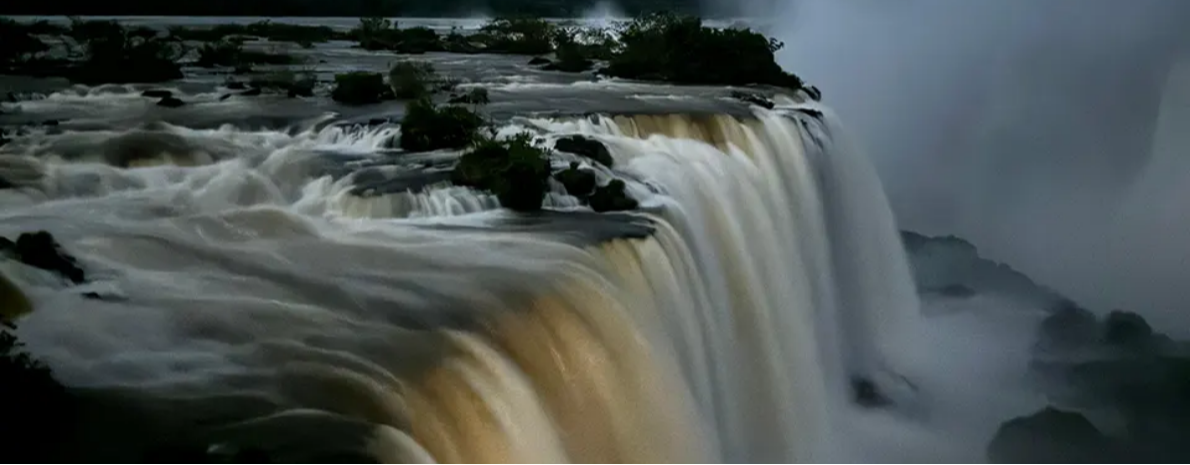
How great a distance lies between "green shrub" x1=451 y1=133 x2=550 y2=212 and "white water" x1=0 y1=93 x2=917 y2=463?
5.1 inches

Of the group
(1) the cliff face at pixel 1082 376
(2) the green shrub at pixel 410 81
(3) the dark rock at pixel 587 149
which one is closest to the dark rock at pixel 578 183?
(3) the dark rock at pixel 587 149

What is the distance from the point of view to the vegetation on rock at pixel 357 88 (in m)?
9.38

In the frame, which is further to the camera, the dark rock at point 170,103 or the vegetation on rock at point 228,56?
the vegetation on rock at point 228,56

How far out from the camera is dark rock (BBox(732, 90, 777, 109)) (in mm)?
9234

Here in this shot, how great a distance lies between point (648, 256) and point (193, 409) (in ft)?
6.62

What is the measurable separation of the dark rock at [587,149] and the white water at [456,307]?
167 mm

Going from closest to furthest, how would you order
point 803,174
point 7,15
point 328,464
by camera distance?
point 328,464 < point 803,174 < point 7,15

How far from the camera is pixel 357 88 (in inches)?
369

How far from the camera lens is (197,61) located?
1139cm

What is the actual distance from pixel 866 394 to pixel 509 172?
2.56 m

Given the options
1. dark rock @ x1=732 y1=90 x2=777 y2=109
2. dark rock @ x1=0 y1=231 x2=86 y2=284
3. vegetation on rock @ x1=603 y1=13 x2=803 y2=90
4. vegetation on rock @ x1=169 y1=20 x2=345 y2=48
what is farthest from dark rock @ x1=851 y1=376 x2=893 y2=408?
vegetation on rock @ x1=169 y1=20 x2=345 y2=48

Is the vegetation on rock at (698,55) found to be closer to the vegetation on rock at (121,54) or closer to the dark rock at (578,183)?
the vegetation on rock at (121,54)

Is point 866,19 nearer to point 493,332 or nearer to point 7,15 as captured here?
point 7,15

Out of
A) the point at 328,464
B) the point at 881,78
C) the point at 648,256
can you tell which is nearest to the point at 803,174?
the point at 648,256
